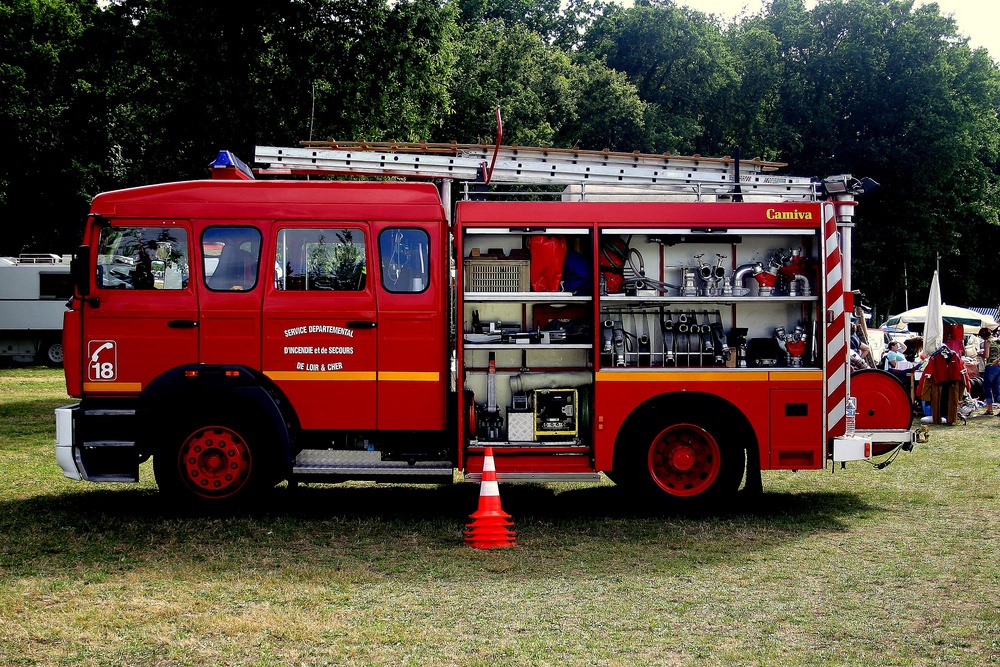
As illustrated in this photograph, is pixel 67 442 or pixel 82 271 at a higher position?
pixel 82 271

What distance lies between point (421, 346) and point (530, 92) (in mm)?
32413

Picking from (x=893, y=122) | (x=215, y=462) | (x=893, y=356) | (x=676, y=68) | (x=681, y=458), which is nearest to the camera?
(x=215, y=462)

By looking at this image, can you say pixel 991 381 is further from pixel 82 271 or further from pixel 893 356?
pixel 82 271

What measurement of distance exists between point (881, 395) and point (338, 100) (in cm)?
1808

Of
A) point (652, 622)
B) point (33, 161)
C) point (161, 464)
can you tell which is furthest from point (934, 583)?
point (33, 161)

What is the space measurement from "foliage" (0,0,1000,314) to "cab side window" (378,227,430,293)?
16377mm

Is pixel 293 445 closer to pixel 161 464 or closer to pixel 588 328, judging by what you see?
pixel 161 464

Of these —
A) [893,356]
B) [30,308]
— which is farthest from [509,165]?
[30,308]

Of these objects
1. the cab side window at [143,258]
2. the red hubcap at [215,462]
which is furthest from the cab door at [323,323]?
the cab side window at [143,258]

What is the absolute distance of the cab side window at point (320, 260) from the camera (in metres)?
9.55

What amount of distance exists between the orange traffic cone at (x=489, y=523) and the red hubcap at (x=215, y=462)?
224cm

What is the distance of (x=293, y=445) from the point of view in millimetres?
9539

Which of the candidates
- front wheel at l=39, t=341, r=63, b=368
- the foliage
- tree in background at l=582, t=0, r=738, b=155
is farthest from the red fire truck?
tree in background at l=582, t=0, r=738, b=155

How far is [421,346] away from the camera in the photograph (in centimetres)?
953
